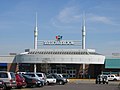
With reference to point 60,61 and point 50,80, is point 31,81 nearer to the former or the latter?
point 50,80

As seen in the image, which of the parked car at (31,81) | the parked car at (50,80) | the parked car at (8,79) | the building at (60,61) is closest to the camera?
the parked car at (8,79)

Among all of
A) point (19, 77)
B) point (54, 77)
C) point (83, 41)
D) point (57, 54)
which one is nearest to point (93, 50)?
point (83, 41)

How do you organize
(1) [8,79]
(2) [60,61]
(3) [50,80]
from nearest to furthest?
(1) [8,79] < (3) [50,80] < (2) [60,61]

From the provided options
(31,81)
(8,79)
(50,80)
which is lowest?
(50,80)

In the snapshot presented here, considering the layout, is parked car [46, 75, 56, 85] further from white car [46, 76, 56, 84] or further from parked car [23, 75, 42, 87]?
parked car [23, 75, 42, 87]

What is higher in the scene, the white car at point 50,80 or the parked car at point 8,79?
the parked car at point 8,79

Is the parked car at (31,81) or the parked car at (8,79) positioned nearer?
the parked car at (8,79)

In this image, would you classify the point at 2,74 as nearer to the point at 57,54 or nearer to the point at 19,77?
the point at 19,77

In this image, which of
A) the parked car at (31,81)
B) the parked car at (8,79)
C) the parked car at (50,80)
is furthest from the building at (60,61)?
the parked car at (8,79)

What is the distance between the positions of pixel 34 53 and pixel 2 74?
65.7 meters

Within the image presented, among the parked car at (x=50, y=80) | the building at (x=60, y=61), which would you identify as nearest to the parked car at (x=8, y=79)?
the parked car at (x=50, y=80)

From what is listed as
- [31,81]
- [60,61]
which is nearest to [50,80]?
[31,81]

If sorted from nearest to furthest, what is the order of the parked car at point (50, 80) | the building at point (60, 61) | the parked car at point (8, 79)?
1. the parked car at point (8, 79)
2. the parked car at point (50, 80)
3. the building at point (60, 61)

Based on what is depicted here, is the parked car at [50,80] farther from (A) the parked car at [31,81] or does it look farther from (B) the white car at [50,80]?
(A) the parked car at [31,81]
